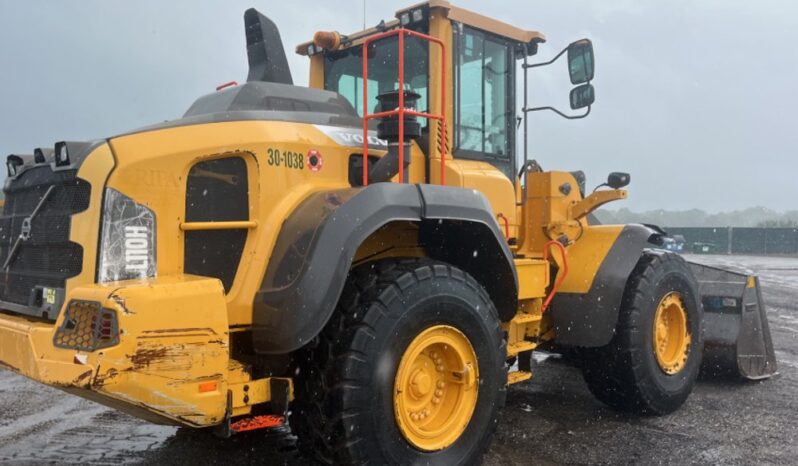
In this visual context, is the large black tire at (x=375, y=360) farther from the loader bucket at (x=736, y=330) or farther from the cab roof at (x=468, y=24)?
the loader bucket at (x=736, y=330)

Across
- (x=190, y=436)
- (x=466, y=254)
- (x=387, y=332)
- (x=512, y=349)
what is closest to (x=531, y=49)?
(x=466, y=254)

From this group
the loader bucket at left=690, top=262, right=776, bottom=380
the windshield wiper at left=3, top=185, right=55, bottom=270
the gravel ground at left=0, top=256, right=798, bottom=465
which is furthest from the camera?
the loader bucket at left=690, top=262, right=776, bottom=380

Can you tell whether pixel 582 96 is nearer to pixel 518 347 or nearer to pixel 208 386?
pixel 518 347

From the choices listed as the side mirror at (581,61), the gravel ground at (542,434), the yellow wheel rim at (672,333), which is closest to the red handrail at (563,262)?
the yellow wheel rim at (672,333)

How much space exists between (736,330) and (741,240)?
1346 inches

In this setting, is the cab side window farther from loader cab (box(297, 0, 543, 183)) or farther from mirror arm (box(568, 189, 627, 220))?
mirror arm (box(568, 189, 627, 220))

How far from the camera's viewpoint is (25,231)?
3.63 meters

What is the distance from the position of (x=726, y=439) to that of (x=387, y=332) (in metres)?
2.80

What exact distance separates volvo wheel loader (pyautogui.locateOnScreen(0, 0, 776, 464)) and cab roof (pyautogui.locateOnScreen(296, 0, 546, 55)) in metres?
0.03

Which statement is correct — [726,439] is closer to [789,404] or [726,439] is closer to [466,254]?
[789,404]

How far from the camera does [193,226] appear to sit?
11.1 feet

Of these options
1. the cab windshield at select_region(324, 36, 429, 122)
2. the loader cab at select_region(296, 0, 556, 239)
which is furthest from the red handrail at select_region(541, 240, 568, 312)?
the cab windshield at select_region(324, 36, 429, 122)

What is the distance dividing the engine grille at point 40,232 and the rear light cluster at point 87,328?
1.36 feet

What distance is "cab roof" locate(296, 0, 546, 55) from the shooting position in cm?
455
